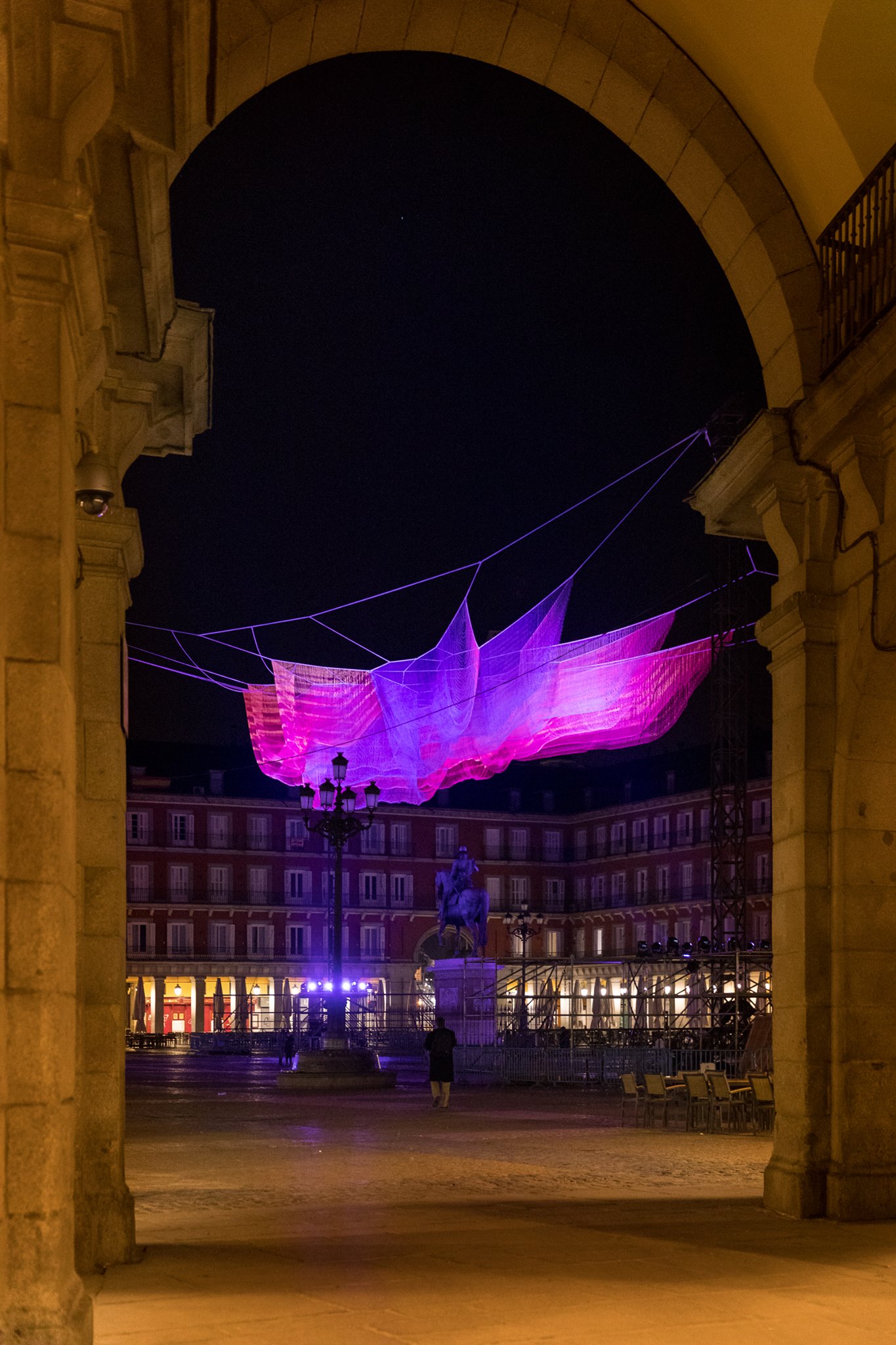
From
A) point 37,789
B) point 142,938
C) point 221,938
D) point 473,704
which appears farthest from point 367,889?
point 37,789

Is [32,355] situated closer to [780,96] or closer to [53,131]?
[53,131]

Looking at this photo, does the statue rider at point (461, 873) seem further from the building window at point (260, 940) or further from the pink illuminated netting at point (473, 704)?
the building window at point (260, 940)

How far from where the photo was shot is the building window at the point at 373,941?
73.9 metres

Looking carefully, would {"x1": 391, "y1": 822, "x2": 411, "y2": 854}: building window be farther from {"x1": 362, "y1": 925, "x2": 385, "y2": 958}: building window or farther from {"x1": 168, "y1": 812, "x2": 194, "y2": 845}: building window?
{"x1": 168, "y1": 812, "x2": 194, "y2": 845}: building window

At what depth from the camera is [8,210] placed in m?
5.09

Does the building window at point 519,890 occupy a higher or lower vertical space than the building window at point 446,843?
lower

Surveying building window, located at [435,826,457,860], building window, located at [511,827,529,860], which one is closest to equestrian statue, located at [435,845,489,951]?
building window, located at [435,826,457,860]

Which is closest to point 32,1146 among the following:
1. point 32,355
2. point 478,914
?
point 32,355

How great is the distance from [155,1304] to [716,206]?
693 cm

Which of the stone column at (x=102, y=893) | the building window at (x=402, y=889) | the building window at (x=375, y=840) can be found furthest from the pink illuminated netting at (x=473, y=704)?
the building window at (x=402, y=889)

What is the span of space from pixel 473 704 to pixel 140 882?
47731 mm

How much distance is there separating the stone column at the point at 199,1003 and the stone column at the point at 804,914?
63.6 m

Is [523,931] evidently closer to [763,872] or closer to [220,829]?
[763,872]

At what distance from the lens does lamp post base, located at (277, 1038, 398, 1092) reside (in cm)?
2722
